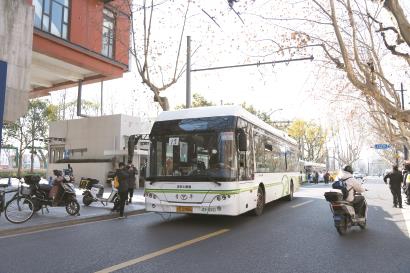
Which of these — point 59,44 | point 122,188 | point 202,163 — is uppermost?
point 59,44

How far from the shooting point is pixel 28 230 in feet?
32.0

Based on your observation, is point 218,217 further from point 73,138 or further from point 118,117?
point 73,138

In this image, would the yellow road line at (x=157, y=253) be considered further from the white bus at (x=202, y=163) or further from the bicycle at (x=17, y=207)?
the bicycle at (x=17, y=207)

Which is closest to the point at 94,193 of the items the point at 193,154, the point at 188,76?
the point at 193,154

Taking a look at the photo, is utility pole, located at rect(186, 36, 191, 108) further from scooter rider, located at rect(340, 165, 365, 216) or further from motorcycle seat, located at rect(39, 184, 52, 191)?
scooter rider, located at rect(340, 165, 365, 216)

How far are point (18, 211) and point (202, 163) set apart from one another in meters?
5.09

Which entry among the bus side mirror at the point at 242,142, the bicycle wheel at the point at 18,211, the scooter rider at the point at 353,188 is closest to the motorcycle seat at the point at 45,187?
the bicycle wheel at the point at 18,211

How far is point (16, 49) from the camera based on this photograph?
1586 centimetres

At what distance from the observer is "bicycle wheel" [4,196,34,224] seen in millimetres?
10469

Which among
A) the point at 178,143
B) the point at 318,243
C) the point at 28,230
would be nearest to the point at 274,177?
the point at 178,143

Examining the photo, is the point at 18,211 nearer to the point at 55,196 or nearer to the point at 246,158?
the point at 55,196

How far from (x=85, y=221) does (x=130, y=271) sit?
6190 mm

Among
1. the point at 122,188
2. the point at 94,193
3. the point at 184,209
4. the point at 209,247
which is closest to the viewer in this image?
the point at 209,247

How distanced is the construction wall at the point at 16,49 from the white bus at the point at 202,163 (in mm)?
8131
